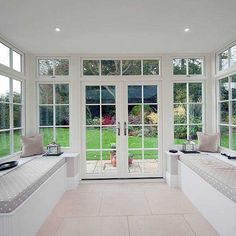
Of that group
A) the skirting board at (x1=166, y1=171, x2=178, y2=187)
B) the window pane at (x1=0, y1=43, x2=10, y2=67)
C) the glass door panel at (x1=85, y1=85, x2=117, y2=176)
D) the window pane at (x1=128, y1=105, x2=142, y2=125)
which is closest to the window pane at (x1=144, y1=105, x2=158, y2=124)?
the window pane at (x1=128, y1=105, x2=142, y2=125)

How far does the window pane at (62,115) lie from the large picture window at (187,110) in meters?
2.13

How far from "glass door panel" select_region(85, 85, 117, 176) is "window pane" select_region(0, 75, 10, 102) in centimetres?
142

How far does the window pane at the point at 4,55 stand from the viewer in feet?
11.7

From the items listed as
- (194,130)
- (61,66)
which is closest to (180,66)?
(194,130)

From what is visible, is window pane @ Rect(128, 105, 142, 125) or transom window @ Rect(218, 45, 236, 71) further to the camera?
window pane @ Rect(128, 105, 142, 125)

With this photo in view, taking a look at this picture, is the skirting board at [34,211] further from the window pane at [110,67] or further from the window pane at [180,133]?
the window pane at [180,133]

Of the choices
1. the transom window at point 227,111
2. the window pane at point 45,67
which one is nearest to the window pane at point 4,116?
the window pane at point 45,67

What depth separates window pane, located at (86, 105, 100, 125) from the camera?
457 centimetres

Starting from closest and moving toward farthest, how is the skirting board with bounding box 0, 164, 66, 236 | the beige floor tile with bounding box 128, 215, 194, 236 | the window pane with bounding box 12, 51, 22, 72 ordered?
the skirting board with bounding box 0, 164, 66, 236 → the beige floor tile with bounding box 128, 215, 194, 236 → the window pane with bounding box 12, 51, 22, 72

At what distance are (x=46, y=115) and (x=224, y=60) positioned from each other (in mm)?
3500

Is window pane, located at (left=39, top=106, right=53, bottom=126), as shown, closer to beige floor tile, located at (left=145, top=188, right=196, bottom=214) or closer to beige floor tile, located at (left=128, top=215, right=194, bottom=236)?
beige floor tile, located at (left=145, top=188, right=196, bottom=214)

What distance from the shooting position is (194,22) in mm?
3055

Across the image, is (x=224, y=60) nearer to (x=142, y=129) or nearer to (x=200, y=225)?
(x=142, y=129)

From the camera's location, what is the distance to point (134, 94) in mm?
4586
